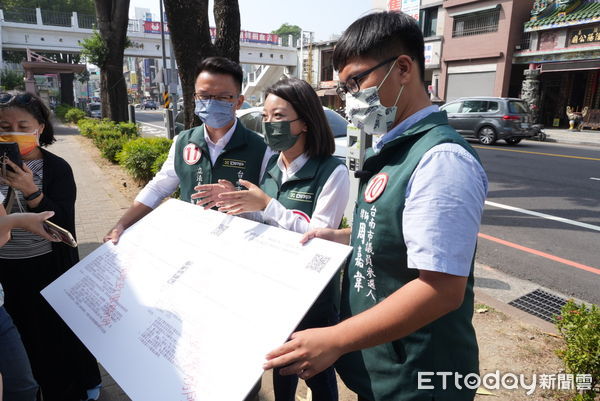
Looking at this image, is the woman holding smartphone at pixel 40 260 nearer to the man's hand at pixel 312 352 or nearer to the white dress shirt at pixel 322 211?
the white dress shirt at pixel 322 211

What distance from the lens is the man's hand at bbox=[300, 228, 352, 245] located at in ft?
4.61

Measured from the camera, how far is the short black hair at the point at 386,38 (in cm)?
116

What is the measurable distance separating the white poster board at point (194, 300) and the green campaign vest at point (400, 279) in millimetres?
138

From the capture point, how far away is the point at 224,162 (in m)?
2.22

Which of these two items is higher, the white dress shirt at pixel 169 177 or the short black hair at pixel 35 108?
the short black hair at pixel 35 108

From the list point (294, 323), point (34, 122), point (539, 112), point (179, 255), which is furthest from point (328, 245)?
point (539, 112)

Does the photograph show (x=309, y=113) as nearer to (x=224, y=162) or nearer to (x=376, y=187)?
(x=224, y=162)

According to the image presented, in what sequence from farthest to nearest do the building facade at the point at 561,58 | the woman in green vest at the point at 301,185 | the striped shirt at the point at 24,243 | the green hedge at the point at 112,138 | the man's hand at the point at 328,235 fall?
the building facade at the point at 561,58, the green hedge at the point at 112,138, the striped shirt at the point at 24,243, the woman in green vest at the point at 301,185, the man's hand at the point at 328,235

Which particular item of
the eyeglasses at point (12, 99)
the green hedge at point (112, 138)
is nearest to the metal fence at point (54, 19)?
the green hedge at point (112, 138)

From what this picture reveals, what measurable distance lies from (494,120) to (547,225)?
9223 mm

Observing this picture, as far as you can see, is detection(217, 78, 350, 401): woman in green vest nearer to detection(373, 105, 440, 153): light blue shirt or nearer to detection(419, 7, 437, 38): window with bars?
detection(373, 105, 440, 153): light blue shirt

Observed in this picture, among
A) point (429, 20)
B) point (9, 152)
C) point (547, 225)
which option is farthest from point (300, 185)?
point (429, 20)

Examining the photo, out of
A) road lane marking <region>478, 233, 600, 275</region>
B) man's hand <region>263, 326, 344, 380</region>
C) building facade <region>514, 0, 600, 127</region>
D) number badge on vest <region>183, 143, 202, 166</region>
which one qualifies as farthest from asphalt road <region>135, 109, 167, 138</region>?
building facade <region>514, 0, 600, 127</region>

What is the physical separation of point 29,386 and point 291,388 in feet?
3.66
